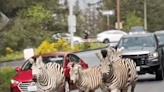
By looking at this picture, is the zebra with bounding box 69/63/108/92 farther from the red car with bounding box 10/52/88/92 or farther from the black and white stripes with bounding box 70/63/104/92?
the red car with bounding box 10/52/88/92

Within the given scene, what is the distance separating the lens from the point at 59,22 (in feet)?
170

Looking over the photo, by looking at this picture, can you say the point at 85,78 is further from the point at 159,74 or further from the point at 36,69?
the point at 159,74

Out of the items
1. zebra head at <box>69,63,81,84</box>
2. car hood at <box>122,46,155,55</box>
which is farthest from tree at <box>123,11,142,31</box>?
zebra head at <box>69,63,81,84</box>

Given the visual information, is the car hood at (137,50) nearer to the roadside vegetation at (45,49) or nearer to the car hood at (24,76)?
the car hood at (24,76)

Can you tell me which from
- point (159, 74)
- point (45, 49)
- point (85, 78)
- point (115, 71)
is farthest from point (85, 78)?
point (45, 49)

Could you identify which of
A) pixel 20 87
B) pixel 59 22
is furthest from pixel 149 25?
pixel 20 87

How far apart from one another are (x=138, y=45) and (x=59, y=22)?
102 ft

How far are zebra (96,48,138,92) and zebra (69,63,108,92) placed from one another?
1.05 feet

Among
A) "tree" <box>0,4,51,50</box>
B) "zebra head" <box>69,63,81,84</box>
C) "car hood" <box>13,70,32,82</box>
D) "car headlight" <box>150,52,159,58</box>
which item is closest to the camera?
"zebra head" <box>69,63,81,84</box>

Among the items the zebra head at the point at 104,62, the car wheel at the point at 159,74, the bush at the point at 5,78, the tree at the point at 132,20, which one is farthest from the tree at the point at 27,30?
the zebra head at the point at 104,62

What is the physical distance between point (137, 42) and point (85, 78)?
910 centimetres

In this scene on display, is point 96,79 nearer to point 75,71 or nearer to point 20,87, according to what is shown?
point 75,71

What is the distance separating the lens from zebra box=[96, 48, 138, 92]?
36.3ft

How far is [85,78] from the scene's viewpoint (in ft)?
41.0
